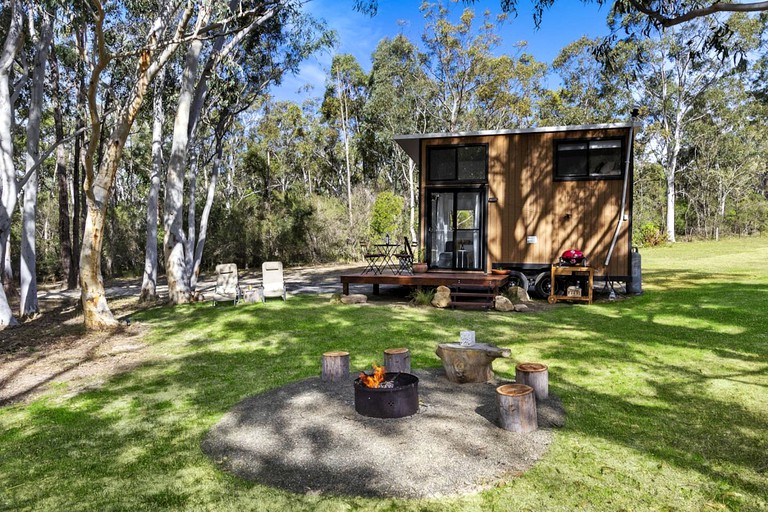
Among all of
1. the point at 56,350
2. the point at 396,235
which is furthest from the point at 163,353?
the point at 396,235

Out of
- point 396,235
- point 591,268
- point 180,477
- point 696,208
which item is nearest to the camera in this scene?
point 180,477

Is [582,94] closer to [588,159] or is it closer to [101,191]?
[588,159]

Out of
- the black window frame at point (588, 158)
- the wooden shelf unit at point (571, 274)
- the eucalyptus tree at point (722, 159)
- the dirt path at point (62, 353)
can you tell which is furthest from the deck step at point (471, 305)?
the eucalyptus tree at point (722, 159)

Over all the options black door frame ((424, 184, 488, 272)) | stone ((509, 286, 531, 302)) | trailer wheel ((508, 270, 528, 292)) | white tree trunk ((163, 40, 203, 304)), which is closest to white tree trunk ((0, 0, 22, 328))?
white tree trunk ((163, 40, 203, 304))

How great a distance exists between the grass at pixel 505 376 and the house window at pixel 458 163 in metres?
3.73

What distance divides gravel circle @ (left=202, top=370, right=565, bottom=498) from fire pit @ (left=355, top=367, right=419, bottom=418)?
0.19 feet

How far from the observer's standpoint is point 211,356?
6117 mm

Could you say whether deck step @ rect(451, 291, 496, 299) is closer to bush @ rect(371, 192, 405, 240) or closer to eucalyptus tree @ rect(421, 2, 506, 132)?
bush @ rect(371, 192, 405, 240)

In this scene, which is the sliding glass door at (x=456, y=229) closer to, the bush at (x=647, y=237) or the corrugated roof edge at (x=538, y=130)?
the corrugated roof edge at (x=538, y=130)

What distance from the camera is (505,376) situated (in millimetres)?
4898

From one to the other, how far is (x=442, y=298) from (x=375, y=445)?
6247mm

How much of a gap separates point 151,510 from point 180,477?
34 cm

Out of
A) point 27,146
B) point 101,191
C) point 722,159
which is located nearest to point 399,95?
point 27,146

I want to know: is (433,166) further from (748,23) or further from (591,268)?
(748,23)
